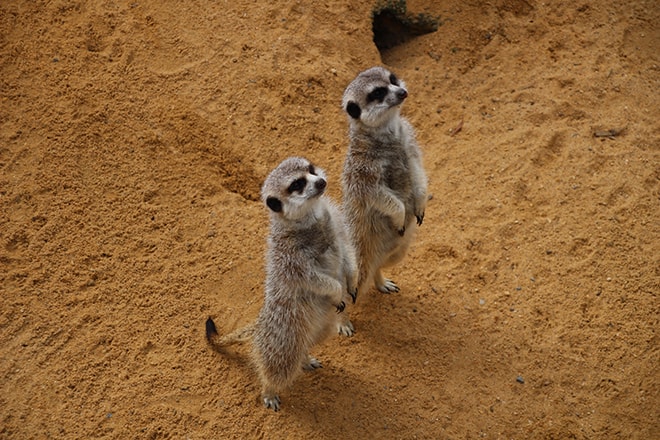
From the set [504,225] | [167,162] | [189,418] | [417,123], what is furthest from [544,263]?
[167,162]

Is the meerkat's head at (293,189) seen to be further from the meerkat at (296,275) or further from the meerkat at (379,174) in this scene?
the meerkat at (379,174)

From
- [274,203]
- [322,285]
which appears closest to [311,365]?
[322,285]

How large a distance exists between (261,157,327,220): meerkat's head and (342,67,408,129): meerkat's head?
0.46m

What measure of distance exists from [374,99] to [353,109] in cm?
12

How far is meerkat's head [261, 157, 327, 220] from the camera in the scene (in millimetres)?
2592

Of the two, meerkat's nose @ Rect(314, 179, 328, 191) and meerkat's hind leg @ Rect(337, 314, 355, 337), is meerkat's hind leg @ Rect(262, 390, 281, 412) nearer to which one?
meerkat's hind leg @ Rect(337, 314, 355, 337)

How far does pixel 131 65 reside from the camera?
4.16m

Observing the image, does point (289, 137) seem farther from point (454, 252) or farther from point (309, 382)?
point (309, 382)

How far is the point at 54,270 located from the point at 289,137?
Answer: 1.72m

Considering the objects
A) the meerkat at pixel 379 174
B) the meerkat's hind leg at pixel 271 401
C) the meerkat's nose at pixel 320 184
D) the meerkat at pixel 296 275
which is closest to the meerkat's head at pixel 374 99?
the meerkat at pixel 379 174

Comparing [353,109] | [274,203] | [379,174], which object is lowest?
[379,174]

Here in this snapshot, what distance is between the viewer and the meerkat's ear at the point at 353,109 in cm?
292

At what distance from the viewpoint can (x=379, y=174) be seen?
3.05 metres

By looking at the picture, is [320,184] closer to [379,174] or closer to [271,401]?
[379,174]
